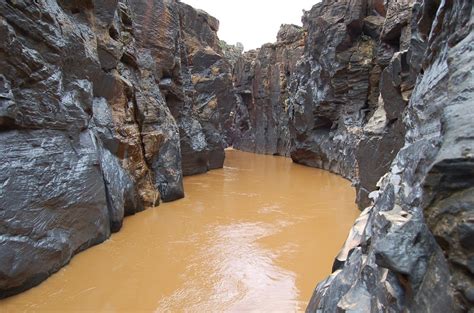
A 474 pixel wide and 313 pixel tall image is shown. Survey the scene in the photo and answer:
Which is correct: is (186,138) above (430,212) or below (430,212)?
below

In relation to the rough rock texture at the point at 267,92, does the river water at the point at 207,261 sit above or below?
below

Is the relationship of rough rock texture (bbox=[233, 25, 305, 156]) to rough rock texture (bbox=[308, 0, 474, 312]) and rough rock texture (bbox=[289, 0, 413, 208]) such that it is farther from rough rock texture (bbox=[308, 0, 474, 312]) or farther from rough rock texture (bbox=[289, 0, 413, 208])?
rough rock texture (bbox=[308, 0, 474, 312])

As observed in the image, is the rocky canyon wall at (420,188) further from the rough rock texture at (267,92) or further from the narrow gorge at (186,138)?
the rough rock texture at (267,92)

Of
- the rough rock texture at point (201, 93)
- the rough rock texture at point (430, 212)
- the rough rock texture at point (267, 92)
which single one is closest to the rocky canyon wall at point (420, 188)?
the rough rock texture at point (430, 212)

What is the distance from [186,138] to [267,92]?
527 inches

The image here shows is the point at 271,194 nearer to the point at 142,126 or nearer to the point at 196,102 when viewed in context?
the point at 142,126

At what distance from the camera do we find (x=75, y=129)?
17.7 feet

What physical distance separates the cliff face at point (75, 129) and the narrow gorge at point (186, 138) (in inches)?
0.9

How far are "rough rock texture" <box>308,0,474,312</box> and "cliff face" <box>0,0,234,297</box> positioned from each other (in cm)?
340

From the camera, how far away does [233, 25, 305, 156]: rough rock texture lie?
2322 centimetres

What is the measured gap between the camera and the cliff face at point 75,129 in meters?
4.11

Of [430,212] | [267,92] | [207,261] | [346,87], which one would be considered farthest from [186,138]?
[267,92]

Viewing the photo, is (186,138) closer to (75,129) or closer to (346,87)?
(346,87)

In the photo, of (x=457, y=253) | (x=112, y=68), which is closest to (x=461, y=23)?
(x=457, y=253)
